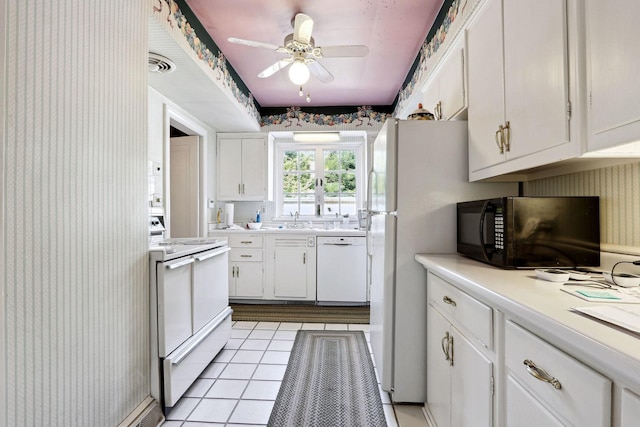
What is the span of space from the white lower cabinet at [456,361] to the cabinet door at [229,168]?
3127mm

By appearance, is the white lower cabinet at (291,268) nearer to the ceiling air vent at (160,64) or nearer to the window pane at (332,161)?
the window pane at (332,161)

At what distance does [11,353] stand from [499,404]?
4.71 ft

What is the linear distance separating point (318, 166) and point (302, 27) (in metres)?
2.52

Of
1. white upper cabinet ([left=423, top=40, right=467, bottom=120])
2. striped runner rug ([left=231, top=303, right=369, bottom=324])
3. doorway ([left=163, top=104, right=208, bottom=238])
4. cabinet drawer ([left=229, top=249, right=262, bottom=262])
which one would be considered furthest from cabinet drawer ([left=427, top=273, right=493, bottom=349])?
doorway ([left=163, top=104, right=208, bottom=238])

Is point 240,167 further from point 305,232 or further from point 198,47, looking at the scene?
point 198,47

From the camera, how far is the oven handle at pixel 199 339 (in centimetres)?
178

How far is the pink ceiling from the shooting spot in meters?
2.24

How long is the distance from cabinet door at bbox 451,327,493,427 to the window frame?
3254mm

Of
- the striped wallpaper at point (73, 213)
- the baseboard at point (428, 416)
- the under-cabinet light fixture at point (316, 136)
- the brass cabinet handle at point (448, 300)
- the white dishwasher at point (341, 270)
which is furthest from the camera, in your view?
the under-cabinet light fixture at point (316, 136)

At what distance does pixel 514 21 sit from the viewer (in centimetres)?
136

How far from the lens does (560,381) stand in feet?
2.34

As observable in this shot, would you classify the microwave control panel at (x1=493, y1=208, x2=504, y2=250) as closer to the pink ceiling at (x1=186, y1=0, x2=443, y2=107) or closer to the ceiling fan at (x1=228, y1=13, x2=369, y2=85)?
the ceiling fan at (x1=228, y1=13, x2=369, y2=85)

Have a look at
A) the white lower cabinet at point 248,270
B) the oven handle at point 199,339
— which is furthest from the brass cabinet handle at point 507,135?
the white lower cabinet at point 248,270

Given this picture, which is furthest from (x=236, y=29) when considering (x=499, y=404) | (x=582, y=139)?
(x=499, y=404)
